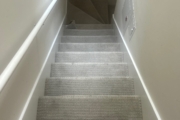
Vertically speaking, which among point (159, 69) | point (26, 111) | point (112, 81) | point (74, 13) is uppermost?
point (74, 13)

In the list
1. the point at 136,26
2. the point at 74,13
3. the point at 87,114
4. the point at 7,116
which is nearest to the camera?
the point at 7,116

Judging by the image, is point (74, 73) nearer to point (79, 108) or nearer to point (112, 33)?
point (79, 108)

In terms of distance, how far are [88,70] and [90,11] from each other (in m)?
3.17

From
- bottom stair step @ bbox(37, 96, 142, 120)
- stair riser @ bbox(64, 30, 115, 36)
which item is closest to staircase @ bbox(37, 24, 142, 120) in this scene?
bottom stair step @ bbox(37, 96, 142, 120)

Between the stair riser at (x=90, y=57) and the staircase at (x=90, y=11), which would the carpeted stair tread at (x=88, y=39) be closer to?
the stair riser at (x=90, y=57)

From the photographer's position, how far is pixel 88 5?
16.6 feet

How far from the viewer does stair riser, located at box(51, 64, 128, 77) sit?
7.11ft

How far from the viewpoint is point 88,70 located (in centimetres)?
218

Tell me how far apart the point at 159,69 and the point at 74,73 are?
115 centimetres

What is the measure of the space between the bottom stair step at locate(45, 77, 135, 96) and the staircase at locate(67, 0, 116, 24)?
3151 millimetres

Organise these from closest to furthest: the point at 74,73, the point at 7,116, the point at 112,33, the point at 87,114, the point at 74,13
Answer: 1. the point at 7,116
2. the point at 87,114
3. the point at 74,73
4. the point at 112,33
5. the point at 74,13

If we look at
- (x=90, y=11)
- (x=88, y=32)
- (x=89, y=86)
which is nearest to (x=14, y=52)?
(x=89, y=86)

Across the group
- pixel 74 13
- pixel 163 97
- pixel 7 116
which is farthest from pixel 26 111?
pixel 74 13

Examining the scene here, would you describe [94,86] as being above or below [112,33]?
below
